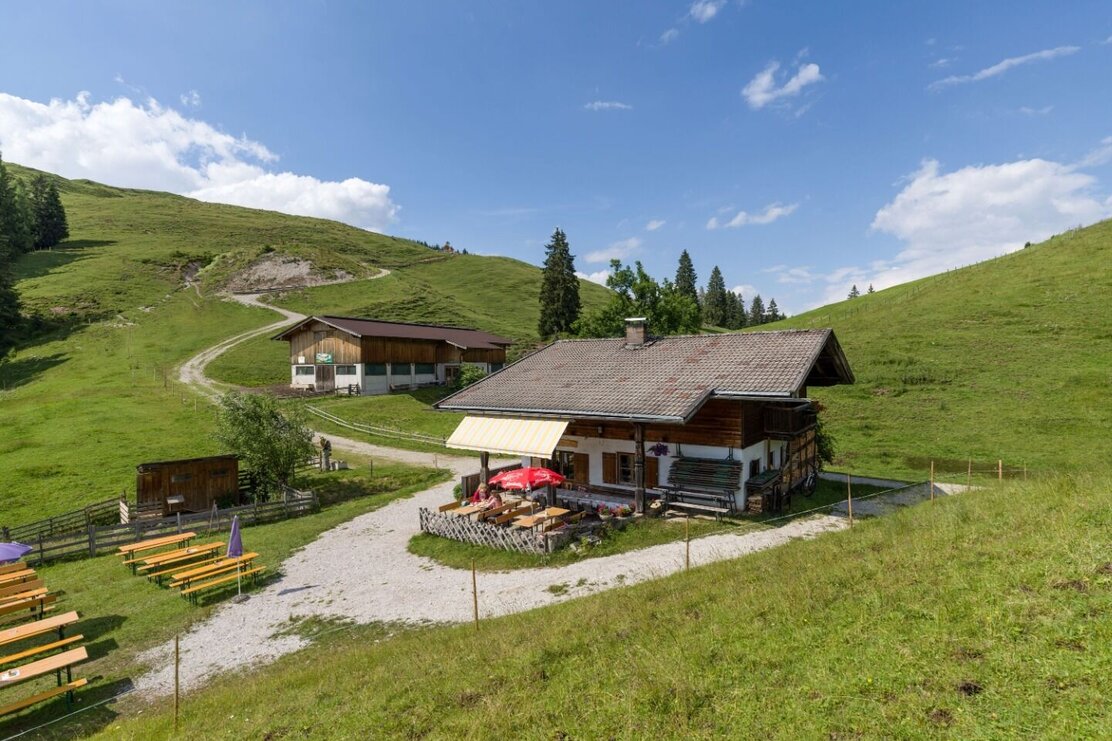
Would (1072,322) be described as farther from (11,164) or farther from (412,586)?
(11,164)

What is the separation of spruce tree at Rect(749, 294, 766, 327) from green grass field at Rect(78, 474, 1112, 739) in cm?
11661

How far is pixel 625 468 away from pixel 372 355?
3341cm

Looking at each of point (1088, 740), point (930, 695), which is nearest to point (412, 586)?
point (930, 695)

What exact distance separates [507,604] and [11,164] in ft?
799

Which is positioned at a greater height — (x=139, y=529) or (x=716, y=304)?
(x=716, y=304)

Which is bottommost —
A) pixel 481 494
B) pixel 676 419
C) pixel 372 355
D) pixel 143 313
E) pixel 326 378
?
pixel 481 494

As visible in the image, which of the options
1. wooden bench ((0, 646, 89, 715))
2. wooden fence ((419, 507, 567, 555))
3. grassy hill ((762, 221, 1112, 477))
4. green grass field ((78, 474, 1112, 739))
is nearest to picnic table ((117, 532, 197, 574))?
wooden bench ((0, 646, 89, 715))

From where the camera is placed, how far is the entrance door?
47.2m

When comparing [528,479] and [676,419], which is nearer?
[676,419]

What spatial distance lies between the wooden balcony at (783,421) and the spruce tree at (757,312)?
106m

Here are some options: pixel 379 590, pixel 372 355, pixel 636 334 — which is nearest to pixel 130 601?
pixel 379 590

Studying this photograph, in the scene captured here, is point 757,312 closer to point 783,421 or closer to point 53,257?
point 783,421

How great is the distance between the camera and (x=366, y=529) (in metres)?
19.6

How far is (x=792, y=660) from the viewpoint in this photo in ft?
19.6
